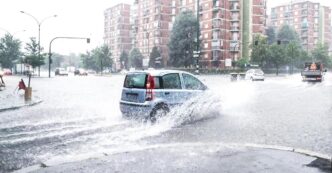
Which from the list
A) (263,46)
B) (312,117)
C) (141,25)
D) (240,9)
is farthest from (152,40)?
(312,117)

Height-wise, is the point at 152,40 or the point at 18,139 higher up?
the point at 152,40

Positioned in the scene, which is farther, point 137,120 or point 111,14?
point 111,14

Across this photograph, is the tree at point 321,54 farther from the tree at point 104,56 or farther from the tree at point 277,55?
the tree at point 104,56

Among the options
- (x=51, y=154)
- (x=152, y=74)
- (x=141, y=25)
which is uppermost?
(x=141, y=25)

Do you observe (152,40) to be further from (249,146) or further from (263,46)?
(249,146)

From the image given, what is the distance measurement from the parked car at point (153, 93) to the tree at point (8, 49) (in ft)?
246

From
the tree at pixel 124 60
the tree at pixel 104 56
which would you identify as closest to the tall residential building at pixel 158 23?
the tree at pixel 124 60

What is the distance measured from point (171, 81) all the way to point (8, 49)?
76314mm

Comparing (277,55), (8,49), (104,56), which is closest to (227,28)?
(277,55)

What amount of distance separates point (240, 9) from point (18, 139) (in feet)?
273

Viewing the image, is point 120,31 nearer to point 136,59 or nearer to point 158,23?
point 136,59

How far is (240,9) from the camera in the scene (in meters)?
86.9

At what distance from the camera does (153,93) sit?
10.5 metres

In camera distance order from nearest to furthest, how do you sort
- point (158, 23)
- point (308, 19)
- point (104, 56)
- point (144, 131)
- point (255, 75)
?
point (144, 131)
point (255, 75)
point (104, 56)
point (158, 23)
point (308, 19)
